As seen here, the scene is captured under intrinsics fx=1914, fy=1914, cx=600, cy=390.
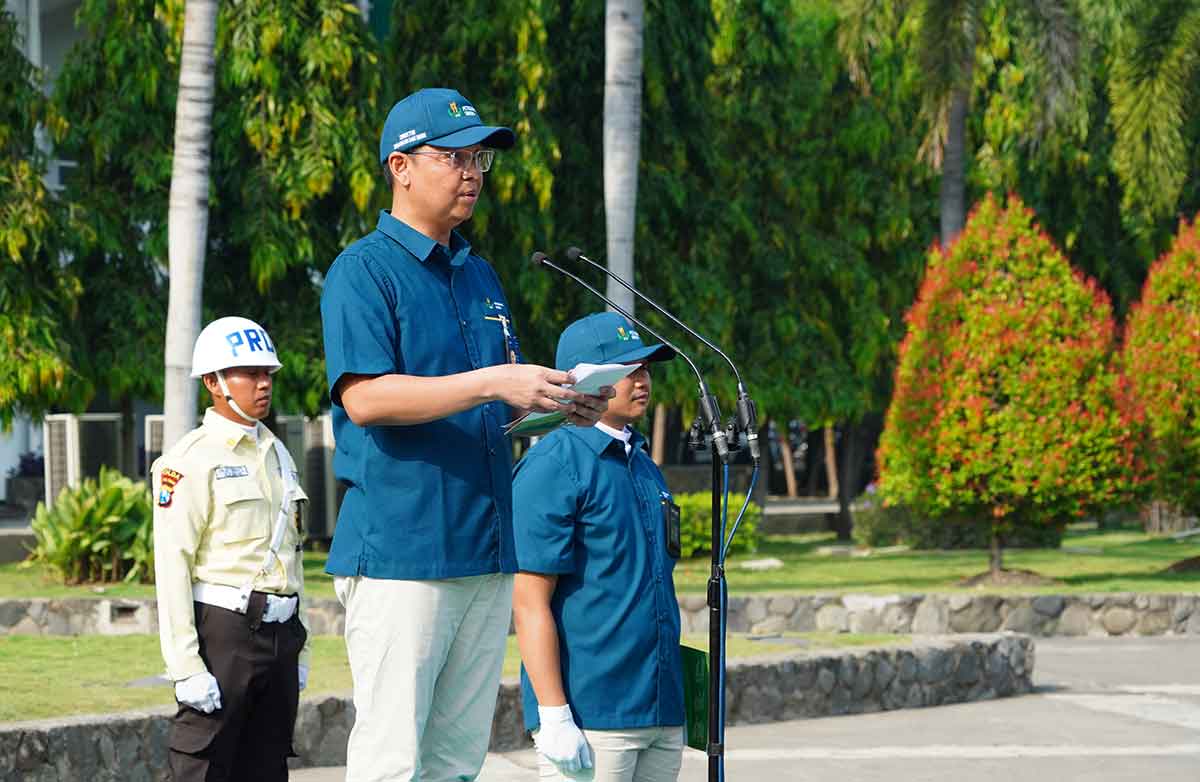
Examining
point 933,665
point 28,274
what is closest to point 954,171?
point 28,274

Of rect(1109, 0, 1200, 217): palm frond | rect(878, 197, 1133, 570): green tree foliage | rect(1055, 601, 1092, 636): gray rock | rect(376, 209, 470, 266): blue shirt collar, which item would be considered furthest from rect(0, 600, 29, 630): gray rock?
rect(1109, 0, 1200, 217): palm frond

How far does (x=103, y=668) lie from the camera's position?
37.3 ft

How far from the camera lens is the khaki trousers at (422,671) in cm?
430

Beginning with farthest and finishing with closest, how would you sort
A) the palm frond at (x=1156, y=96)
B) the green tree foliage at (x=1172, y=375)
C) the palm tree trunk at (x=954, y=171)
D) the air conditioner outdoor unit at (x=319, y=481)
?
the palm frond at (x=1156, y=96)
the palm tree trunk at (x=954, y=171)
the air conditioner outdoor unit at (x=319, y=481)
the green tree foliage at (x=1172, y=375)

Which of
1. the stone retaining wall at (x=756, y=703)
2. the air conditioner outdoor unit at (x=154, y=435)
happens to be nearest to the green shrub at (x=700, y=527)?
the air conditioner outdoor unit at (x=154, y=435)

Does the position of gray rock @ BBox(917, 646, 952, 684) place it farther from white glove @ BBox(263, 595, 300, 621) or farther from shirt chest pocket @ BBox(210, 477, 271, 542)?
shirt chest pocket @ BBox(210, 477, 271, 542)

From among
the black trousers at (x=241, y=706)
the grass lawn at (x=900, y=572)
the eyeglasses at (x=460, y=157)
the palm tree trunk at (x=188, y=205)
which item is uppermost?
the palm tree trunk at (x=188, y=205)

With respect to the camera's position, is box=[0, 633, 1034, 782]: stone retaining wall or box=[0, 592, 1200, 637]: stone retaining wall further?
box=[0, 592, 1200, 637]: stone retaining wall

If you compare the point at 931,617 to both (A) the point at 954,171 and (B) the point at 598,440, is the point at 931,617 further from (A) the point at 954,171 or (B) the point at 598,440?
(B) the point at 598,440

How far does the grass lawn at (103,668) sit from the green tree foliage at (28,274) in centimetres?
546

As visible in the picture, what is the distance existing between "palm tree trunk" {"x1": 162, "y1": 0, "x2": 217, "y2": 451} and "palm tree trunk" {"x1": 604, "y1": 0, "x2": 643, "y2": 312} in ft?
12.9

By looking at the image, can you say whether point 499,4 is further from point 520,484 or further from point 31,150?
point 520,484

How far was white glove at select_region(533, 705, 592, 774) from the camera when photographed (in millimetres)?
5047

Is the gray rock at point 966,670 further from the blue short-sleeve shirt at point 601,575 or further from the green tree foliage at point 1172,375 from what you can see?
the green tree foliage at point 1172,375
